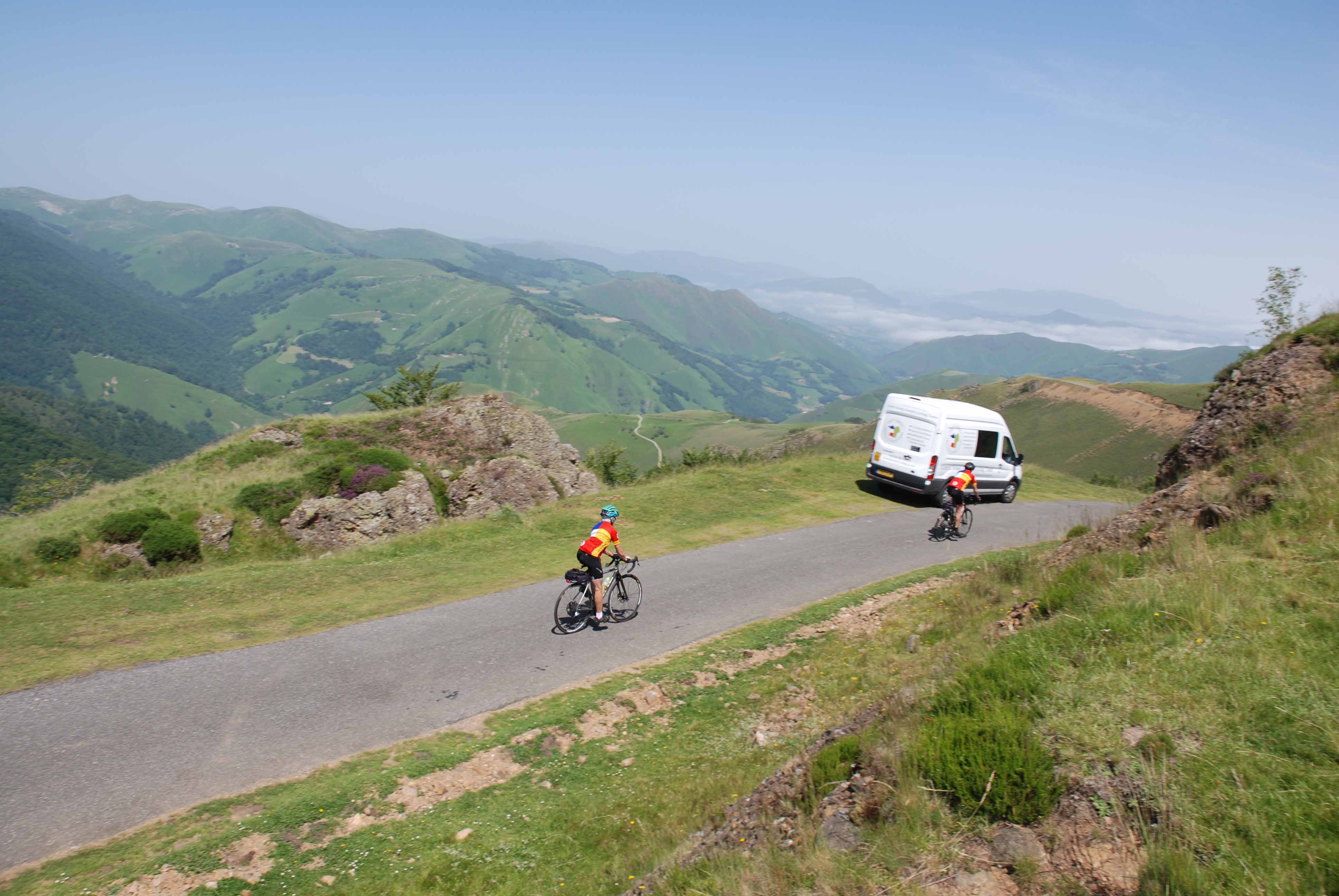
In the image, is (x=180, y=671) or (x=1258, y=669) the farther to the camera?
(x=180, y=671)

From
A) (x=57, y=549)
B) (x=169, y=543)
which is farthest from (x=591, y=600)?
(x=57, y=549)

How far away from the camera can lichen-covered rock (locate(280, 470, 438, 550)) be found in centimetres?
2002

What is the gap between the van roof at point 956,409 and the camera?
70.7ft

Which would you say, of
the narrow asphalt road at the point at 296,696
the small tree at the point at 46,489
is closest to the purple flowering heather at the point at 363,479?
the narrow asphalt road at the point at 296,696

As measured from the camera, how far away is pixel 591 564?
11727 millimetres

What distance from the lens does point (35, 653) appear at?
1001 cm

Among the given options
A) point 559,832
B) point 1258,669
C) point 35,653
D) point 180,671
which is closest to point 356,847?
point 559,832

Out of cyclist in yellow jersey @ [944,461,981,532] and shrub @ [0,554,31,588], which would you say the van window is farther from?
shrub @ [0,554,31,588]

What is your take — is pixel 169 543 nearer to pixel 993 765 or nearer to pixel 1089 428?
pixel 993 765

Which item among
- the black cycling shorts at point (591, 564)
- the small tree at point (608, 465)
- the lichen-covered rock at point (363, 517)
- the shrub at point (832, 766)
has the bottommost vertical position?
the small tree at point (608, 465)

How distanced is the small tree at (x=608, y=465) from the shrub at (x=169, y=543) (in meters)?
19.3

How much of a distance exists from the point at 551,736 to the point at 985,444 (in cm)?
1861

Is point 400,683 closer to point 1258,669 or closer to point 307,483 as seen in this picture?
point 1258,669

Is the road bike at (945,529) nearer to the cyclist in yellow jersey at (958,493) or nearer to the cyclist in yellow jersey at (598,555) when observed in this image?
the cyclist in yellow jersey at (958,493)
